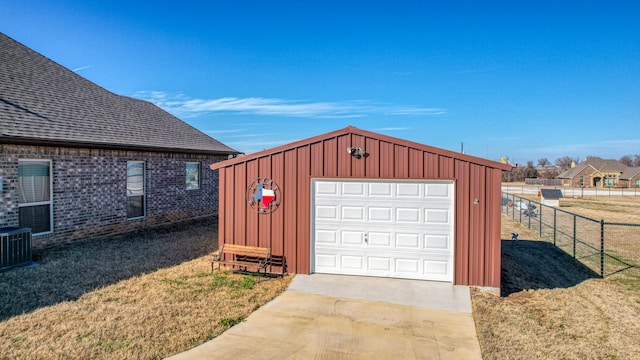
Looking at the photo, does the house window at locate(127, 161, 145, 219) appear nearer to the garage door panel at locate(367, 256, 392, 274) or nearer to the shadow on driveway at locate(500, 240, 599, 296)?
the garage door panel at locate(367, 256, 392, 274)

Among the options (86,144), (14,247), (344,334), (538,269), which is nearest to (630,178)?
(538,269)

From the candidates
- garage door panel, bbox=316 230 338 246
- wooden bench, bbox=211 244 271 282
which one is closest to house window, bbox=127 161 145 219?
wooden bench, bbox=211 244 271 282

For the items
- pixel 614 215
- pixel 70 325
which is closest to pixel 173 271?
pixel 70 325

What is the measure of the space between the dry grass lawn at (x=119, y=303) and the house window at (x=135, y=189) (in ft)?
9.42

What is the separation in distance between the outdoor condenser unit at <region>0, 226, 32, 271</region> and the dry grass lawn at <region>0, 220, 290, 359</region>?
0.47 metres

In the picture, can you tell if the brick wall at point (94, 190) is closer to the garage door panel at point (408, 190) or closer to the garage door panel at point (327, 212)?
the garage door panel at point (327, 212)

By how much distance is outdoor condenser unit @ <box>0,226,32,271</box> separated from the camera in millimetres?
8562

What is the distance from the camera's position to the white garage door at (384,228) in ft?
27.0

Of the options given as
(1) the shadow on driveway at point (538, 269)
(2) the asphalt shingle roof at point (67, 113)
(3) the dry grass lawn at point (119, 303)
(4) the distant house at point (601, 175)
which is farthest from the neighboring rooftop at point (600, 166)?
(3) the dry grass lawn at point (119, 303)

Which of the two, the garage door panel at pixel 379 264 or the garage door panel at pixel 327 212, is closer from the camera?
the garage door panel at pixel 379 264

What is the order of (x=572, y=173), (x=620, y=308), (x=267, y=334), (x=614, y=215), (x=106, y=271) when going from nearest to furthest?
(x=267, y=334)
(x=620, y=308)
(x=106, y=271)
(x=614, y=215)
(x=572, y=173)

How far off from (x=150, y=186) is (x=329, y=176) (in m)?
8.43

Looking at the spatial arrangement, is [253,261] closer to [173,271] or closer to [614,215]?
[173,271]

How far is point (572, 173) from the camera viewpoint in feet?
202
